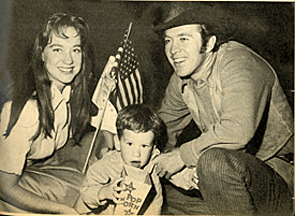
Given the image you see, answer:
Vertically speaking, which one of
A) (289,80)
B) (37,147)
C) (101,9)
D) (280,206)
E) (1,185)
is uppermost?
(101,9)

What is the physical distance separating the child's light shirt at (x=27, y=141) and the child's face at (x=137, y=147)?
0.77 metres

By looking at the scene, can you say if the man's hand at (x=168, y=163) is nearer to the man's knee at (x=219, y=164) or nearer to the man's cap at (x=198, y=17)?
the man's knee at (x=219, y=164)

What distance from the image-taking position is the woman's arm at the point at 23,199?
Answer: 5.54m

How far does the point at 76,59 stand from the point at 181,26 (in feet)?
4.71

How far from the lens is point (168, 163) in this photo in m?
5.49

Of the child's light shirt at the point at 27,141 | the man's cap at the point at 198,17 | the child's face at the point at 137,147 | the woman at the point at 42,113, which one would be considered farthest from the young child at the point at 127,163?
the man's cap at the point at 198,17

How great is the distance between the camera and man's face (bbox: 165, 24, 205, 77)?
5.53 metres

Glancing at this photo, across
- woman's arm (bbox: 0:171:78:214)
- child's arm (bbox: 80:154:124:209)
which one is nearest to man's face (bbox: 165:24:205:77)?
child's arm (bbox: 80:154:124:209)

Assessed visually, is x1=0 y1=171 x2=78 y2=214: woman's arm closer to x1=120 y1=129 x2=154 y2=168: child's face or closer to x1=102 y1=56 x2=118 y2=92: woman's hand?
x1=120 y1=129 x2=154 y2=168: child's face

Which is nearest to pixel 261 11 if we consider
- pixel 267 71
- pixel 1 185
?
pixel 267 71

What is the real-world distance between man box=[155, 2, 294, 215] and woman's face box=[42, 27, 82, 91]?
113cm

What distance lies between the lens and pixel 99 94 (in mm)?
5570

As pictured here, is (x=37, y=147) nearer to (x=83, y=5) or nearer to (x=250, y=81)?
(x=83, y=5)

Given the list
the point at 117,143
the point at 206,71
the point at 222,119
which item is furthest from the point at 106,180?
the point at 206,71
